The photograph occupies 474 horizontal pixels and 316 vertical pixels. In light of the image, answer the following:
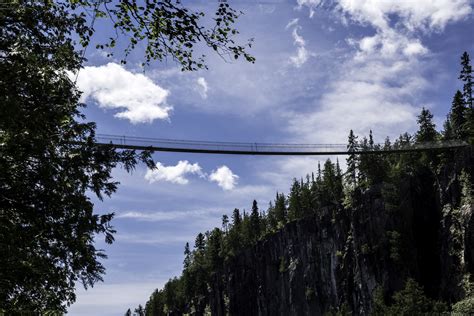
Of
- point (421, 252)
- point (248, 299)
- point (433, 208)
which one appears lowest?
point (248, 299)

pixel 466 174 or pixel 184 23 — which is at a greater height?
pixel 466 174

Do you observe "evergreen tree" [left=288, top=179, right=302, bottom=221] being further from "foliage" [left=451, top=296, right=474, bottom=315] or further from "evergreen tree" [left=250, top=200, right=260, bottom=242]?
"foliage" [left=451, top=296, right=474, bottom=315]

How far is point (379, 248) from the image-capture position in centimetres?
7594

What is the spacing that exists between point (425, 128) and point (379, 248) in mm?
22119

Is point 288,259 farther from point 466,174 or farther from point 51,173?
point 51,173

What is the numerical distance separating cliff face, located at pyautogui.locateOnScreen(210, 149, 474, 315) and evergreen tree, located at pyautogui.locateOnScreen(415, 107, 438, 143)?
5836mm

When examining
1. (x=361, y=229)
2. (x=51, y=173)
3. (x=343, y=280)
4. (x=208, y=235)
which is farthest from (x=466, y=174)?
(x=208, y=235)

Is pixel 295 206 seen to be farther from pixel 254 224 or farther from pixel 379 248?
pixel 379 248

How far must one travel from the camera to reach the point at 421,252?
7369cm

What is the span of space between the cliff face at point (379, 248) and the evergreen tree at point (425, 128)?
19.1 feet

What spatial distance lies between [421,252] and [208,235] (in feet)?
310

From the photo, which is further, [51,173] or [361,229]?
[361,229]

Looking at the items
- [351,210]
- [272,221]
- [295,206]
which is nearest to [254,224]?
[272,221]

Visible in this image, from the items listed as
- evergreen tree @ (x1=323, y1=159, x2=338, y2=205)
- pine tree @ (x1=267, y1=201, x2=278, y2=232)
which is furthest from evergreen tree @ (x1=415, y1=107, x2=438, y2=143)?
pine tree @ (x1=267, y1=201, x2=278, y2=232)
